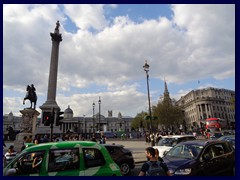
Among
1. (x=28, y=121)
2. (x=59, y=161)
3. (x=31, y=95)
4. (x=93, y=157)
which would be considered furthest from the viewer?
(x=31, y=95)

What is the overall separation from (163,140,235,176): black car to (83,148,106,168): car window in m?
2.55

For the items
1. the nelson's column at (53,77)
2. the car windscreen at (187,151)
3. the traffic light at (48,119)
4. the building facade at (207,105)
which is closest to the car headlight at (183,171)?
the car windscreen at (187,151)

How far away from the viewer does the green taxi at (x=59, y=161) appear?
4.78 meters

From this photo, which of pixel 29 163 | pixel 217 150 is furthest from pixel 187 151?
pixel 29 163

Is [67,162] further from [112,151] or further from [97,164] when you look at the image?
[112,151]

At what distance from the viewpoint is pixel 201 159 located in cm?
693

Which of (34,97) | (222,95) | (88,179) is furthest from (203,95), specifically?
(88,179)

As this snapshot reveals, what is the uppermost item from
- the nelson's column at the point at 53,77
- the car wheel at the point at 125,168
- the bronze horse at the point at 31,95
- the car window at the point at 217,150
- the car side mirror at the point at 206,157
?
the nelson's column at the point at 53,77

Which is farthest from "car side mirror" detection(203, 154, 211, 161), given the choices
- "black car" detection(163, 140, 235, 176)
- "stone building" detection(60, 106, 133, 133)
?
"stone building" detection(60, 106, 133, 133)

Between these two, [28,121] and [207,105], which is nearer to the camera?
[28,121]

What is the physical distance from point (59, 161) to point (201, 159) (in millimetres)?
4833

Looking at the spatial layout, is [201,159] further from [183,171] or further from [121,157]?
[121,157]

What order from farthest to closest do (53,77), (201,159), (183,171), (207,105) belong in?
(207,105)
(53,77)
(201,159)
(183,171)

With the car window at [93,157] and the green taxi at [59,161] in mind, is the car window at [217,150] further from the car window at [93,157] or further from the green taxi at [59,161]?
the car window at [93,157]
